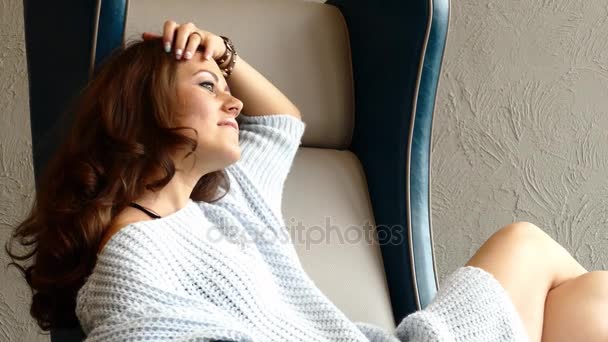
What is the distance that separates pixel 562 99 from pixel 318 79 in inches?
26.8

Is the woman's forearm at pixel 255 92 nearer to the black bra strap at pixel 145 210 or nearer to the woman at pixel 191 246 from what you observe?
the woman at pixel 191 246

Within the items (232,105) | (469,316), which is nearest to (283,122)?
(232,105)

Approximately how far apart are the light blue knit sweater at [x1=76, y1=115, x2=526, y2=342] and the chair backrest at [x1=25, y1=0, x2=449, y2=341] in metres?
0.11

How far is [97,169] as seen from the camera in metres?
0.90

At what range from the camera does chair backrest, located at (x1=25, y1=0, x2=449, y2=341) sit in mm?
1134

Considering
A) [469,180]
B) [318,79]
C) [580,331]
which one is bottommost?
[469,180]

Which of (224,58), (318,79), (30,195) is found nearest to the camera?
(224,58)

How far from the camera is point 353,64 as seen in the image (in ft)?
4.19

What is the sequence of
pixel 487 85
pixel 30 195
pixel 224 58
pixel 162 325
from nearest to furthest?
1. pixel 162 325
2. pixel 224 58
3. pixel 30 195
4. pixel 487 85

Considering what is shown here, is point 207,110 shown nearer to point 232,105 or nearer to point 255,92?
point 232,105

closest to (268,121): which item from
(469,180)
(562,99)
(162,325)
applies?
(162,325)

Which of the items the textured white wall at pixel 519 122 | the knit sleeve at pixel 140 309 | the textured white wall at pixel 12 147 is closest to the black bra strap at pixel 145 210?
the knit sleeve at pixel 140 309

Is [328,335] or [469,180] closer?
[328,335]

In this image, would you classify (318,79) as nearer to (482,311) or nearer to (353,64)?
(353,64)
